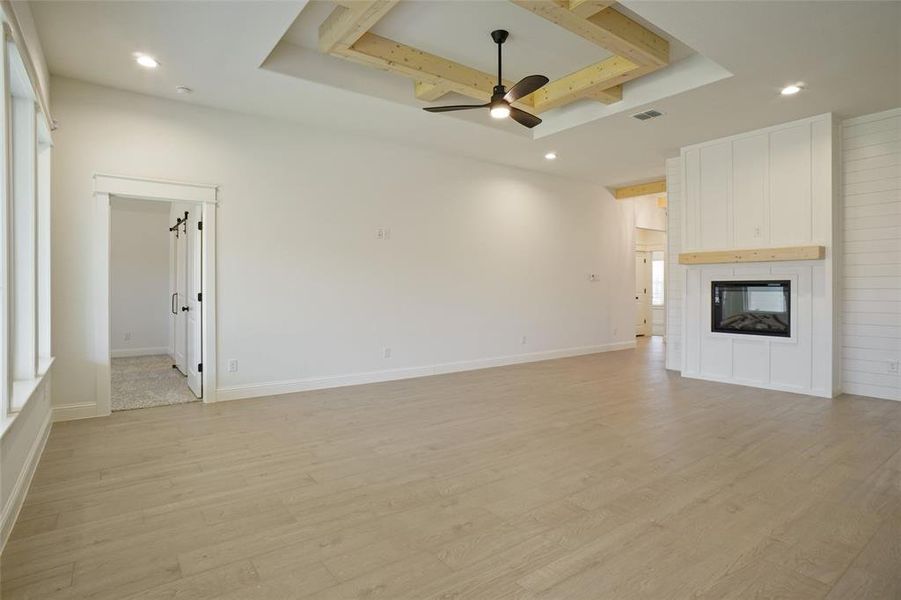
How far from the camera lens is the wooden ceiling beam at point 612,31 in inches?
126

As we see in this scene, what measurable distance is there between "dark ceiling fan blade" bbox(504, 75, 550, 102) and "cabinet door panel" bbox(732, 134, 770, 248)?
3487 millimetres

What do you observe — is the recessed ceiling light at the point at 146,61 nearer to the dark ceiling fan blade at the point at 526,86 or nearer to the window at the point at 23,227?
the window at the point at 23,227

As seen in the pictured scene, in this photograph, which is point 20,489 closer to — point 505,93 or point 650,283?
point 505,93

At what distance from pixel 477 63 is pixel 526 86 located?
107 cm

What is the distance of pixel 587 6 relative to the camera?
3.21m

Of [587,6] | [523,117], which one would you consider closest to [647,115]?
[523,117]

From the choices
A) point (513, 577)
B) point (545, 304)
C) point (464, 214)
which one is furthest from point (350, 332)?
point (513, 577)

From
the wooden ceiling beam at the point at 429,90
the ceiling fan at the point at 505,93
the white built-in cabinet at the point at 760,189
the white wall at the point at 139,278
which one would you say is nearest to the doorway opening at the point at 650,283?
the white built-in cabinet at the point at 760,189

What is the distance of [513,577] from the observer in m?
2.00

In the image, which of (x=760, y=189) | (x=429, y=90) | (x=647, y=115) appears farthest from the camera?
(x=760, y=189)

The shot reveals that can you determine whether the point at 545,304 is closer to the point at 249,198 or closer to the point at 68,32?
the point at 249,198

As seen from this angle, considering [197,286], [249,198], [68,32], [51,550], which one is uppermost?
[68,32]

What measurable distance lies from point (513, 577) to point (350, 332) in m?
4.23

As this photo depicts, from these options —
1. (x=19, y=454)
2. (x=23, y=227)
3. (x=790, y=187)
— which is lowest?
(x=19, y=454)
